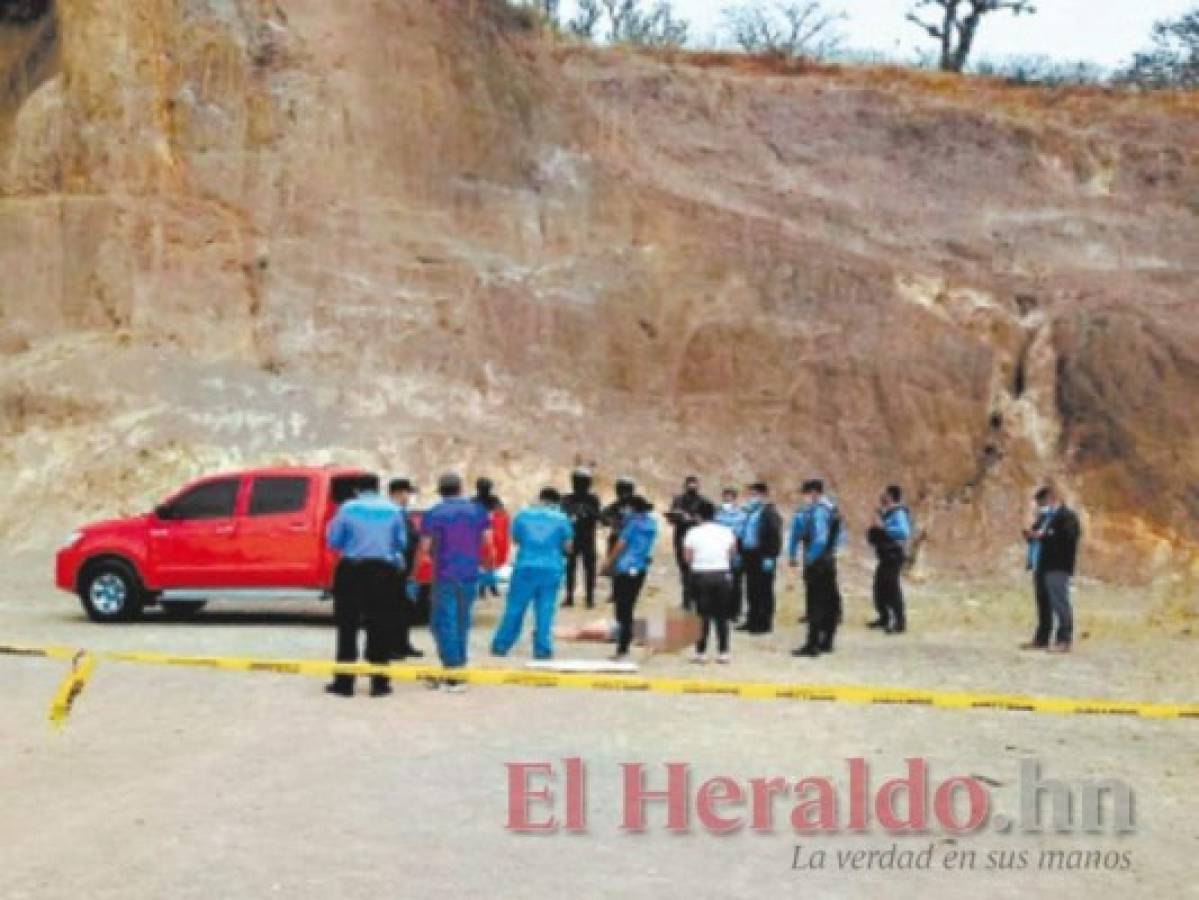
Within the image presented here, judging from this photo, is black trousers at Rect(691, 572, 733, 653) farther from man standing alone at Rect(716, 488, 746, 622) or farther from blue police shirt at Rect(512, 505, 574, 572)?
man standing alone at Rect(716, 488, 746, 622)

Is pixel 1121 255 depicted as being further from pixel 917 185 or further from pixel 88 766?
pixel 88 766

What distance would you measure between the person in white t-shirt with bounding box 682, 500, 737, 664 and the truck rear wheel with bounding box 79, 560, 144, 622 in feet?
20.6

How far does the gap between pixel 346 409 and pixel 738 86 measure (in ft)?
54.4

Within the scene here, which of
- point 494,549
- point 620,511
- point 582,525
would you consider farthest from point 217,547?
point 620,511

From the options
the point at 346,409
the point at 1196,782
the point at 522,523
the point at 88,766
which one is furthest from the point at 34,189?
the point at 1196,782

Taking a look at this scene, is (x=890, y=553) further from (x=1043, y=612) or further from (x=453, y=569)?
(x=453, y=569)

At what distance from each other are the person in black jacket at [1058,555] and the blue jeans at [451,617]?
6138mm

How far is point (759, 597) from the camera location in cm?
1856

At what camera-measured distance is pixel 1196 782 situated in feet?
35.4

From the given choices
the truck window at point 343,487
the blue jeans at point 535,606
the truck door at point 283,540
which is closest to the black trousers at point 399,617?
the blue jeans at point 535,606

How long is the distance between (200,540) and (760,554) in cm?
588

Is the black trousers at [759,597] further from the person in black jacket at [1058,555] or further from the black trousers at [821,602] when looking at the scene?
the person in black jacket at [1058,555]

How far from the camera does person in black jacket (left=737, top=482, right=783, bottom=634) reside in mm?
18016

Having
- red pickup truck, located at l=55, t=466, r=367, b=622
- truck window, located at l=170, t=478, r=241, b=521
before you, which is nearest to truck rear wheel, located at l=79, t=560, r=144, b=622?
red pickup truck, located at l=55, t=466, r=367, b=622
